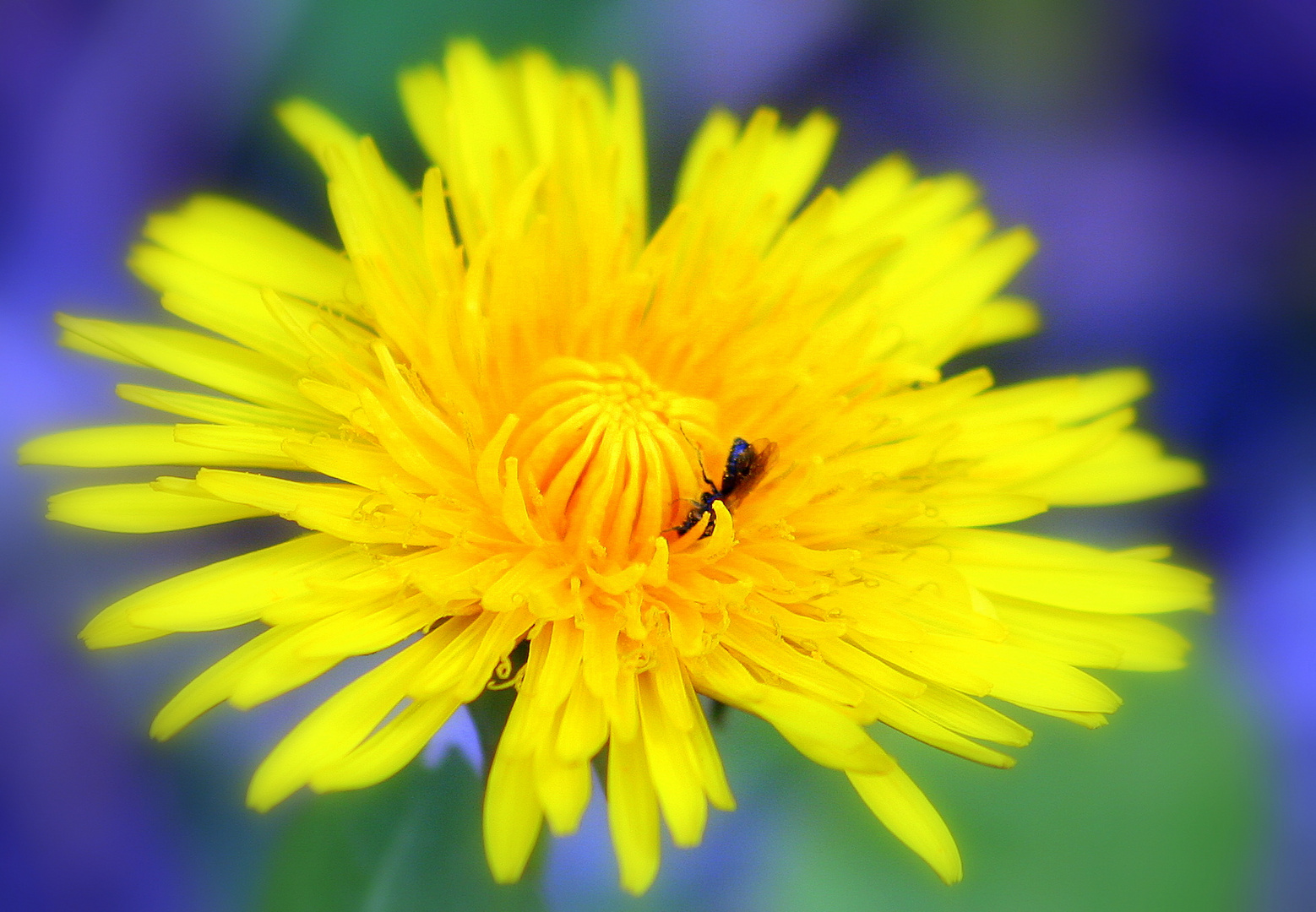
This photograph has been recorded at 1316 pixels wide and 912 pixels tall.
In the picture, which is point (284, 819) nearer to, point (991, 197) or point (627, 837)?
point (627, 837)

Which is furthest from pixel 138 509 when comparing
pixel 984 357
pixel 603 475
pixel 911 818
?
pixel 984 357

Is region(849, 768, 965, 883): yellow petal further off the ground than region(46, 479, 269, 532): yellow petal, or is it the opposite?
region(849, 768, 965, 883): yellow petal

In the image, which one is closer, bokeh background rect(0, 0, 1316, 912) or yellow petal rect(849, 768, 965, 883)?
yellow petal rect(849, 768, 965, 883)

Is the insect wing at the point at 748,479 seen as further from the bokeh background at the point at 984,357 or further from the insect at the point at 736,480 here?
the bokeh background at the point at 984,357

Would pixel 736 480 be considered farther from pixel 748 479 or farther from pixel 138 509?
pixel 138 509

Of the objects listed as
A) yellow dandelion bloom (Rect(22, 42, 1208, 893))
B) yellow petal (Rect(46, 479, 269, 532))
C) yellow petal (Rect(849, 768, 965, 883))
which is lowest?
yellow petal (Rect(46, 479, 269, 532))

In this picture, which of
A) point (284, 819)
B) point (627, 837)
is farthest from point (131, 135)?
point (627, 837)

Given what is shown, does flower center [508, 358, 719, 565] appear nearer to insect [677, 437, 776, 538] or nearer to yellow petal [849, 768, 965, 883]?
insect [677, 437, 776, 538]

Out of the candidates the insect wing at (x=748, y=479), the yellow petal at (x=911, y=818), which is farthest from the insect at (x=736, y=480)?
the yellow petal at (x=911, y=818)

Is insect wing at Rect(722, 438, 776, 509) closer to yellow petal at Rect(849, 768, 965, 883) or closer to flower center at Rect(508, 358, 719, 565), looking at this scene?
flower center at Rect(508, 358, 719, 565)

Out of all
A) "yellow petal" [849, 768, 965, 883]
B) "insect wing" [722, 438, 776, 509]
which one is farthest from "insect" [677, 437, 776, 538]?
"yellow petal" [849, 768, 965, 883]
